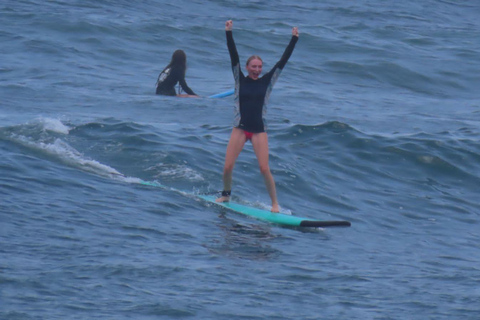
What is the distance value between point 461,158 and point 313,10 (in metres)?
17.6

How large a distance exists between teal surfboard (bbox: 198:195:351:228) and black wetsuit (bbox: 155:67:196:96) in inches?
255

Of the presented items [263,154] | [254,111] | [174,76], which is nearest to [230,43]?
[254,111]

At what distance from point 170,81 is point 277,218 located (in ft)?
25.7

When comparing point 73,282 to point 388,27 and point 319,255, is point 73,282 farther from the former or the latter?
point 388,27

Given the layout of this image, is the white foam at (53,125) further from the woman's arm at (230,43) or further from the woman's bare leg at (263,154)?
the woman's arm at (230,43)

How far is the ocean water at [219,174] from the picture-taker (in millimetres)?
8062

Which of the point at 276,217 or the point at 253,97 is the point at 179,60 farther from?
the point at 276,217

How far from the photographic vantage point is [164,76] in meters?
18.1

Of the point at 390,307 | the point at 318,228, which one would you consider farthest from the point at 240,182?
the point at 390,307

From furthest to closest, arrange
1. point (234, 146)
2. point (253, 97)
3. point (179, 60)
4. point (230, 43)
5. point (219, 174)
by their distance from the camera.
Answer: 1. point (179, 60)
2. point (219, 174)
3. point (234, 146)
4. point (253, 97)
5. point (230, 43)

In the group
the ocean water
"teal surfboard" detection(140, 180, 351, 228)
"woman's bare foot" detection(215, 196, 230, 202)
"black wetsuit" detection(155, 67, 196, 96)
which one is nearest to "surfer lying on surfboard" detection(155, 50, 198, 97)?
"black wetsuit" detection(155, 67, 196, 96)

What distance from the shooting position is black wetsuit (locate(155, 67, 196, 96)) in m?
17.8

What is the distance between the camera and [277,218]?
35.6 feet

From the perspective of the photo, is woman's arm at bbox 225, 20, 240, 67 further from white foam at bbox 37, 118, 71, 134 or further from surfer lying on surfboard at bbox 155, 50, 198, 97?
surfer lying on surfboard at bbox 155, 50, 198, 97
